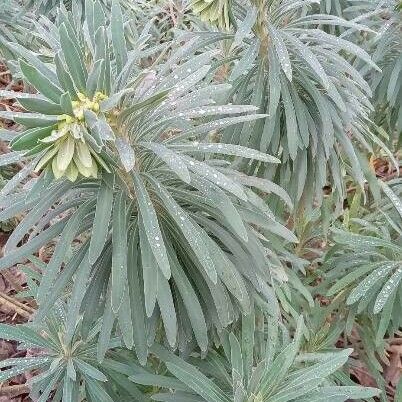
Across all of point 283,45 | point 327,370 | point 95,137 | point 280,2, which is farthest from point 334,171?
point 95,137

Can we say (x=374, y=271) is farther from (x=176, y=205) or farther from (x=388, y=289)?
(x=176, y=205)

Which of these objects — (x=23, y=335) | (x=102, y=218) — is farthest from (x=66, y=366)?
(x=102, y=218)

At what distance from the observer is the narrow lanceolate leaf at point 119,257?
4.24ft

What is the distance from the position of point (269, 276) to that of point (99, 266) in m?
0.46

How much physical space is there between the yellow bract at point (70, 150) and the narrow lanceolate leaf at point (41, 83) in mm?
39

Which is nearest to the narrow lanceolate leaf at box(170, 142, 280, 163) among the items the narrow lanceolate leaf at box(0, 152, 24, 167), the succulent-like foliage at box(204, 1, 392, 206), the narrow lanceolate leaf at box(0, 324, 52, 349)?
the narrow lanceolate leaf at box(0, 152, 24, 167)

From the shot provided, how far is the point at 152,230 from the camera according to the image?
1.27 metres

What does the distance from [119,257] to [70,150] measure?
11.7 inches

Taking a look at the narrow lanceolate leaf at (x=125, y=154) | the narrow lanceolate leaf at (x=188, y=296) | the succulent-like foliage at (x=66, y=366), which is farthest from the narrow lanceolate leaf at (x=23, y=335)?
the narrow lanceolate leaf at (x=125, y=154)

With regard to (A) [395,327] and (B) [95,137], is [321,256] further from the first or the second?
(B) [95,137]

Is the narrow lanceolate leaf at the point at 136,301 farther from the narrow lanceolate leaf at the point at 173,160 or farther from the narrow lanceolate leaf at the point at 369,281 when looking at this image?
the narrow lanceolate leaf at the point at 369,281

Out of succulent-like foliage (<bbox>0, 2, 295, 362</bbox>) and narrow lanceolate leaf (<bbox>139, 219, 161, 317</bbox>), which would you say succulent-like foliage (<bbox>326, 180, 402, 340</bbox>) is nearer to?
succulent-like foliage (<bbox>0, 2, 295, 362</bbox>)

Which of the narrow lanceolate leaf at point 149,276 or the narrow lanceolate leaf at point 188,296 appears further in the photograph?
the narrow lanceolate leaf at point 188,296

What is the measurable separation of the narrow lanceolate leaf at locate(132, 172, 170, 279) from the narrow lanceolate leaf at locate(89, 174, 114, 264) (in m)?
0.06
